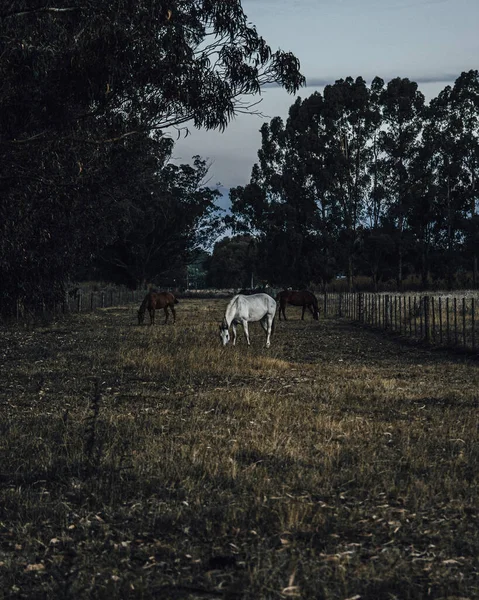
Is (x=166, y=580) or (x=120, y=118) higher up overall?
(x=120, y=118)

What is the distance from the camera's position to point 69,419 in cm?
971

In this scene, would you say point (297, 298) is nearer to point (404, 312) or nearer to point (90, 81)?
point (404, 312)

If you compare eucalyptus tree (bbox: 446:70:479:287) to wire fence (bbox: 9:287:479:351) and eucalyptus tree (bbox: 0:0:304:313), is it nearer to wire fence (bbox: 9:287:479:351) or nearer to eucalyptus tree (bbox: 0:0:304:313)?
wire fence (bbox: 9:287:479:351)

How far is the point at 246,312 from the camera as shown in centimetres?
2114

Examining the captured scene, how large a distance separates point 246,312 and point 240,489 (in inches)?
577

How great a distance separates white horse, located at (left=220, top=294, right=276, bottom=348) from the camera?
19.9m

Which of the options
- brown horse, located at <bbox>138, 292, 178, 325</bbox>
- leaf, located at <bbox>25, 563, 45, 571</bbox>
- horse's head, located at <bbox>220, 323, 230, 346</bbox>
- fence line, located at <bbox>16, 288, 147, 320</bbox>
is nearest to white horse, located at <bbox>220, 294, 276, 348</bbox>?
horse's head, located at <bbox>220, 323, 230, 346</bbox>

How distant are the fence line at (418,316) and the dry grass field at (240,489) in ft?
22.4

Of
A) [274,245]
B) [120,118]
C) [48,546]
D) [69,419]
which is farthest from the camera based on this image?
[274,245]

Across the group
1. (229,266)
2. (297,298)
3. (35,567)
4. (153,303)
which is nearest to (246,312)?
(153,303)

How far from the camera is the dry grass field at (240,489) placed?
15.5ft

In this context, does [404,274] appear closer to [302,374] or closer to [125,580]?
[302,374]

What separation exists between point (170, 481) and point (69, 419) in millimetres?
3302

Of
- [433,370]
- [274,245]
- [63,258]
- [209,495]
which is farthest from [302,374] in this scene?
[274,245]
